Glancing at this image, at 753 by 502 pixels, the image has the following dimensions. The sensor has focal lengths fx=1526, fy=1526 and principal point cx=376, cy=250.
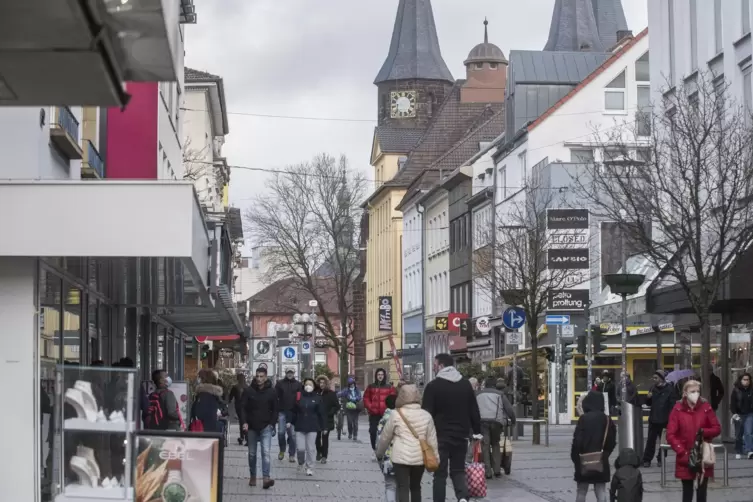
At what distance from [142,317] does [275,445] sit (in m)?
8.30

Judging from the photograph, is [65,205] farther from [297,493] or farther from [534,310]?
[534,310]

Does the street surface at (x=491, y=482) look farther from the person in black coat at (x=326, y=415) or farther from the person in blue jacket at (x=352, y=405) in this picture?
the person in blue jacket at (x=352, y=405)

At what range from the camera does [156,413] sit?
19250mm

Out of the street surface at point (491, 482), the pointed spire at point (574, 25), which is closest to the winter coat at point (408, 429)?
the street surface at point (491, 482)

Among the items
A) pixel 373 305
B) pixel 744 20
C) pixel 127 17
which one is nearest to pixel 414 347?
pixel 373 305

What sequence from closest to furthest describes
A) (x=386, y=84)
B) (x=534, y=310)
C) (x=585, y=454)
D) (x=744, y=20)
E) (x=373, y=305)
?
(x=585, y=454), (x=744, y=20), (x=534, y=310), (x=373, y=305), (x=386, y=84)

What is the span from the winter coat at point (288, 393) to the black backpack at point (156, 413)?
16.0 ft

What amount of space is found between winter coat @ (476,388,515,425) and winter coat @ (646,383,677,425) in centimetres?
358

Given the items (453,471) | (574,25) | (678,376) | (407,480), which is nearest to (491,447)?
(678,376)

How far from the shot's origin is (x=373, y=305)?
109000mm

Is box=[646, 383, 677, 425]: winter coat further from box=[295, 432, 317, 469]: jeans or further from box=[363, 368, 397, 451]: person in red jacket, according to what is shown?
box=[295, 432, 317, 469]: jeans

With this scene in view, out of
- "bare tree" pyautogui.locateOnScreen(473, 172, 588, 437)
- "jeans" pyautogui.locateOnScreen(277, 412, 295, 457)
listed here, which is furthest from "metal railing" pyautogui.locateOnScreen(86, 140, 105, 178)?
"bare tree" pyautogui.locateOnScreen(473, 172, 588, 437)

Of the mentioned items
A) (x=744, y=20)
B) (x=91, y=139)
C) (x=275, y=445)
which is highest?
(x=744, y=20)

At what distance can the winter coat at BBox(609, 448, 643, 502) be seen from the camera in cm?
1345
